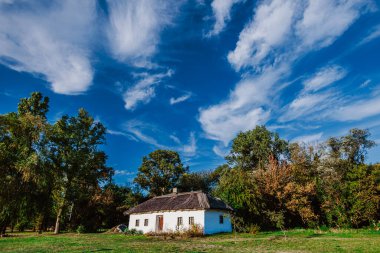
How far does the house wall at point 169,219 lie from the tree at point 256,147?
76.6ft

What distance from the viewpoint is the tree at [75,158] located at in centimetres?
3388

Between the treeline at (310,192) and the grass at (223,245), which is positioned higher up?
the treeline at (310,192)

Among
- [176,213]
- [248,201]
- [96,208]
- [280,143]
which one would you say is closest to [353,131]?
[280,143]

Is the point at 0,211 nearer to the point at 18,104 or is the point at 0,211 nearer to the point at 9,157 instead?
the point at 9,157

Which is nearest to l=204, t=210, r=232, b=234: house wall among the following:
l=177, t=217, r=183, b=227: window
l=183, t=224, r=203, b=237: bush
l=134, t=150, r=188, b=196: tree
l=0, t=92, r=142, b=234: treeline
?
l=183, t=224, r=203, b=237: bush

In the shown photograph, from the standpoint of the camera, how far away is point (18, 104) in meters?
34.4

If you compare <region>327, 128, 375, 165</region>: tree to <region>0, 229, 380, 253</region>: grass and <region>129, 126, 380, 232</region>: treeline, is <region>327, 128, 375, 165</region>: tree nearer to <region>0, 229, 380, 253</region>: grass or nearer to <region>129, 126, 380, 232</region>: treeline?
<region>129, 126, 380, 232</region>: treeline

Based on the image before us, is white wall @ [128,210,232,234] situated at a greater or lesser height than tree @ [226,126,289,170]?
lesser

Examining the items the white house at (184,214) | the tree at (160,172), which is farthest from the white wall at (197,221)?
the tree at (160,172)

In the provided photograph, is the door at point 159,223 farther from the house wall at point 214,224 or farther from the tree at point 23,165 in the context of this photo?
the tree at point 23,165

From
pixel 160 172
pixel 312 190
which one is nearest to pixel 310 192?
pixel 312 190

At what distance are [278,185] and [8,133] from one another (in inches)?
1171

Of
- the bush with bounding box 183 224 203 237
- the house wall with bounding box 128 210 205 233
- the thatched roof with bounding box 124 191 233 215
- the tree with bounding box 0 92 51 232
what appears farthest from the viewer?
the thatched roof with bounding box 124 191 233 215

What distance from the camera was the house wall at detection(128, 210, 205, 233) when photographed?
2719cm
